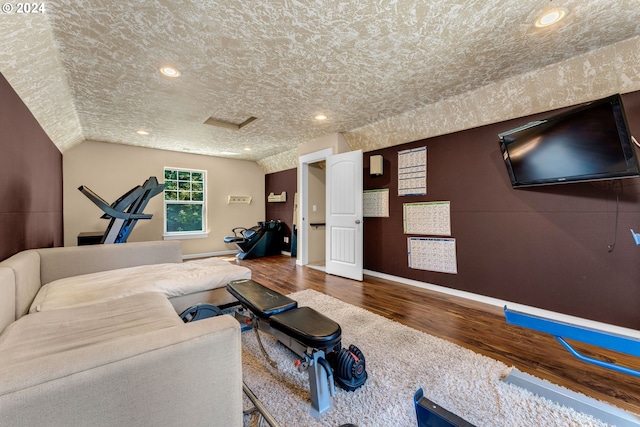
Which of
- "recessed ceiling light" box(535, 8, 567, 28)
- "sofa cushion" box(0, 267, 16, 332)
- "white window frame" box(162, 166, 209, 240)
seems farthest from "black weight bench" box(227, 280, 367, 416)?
"white window frame" box(162, 166, 209, 240)

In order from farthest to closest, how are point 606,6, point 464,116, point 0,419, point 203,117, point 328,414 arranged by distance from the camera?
1. point 203,117
2. point 464,116
3. point 606,6
4. point 328,414
5. point 0,419

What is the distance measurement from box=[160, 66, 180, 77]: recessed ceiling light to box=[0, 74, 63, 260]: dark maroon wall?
3.45ft

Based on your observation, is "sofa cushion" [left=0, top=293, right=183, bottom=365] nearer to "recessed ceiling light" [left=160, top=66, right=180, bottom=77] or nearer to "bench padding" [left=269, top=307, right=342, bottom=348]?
"bench padding" [left=269, top=307, right=342, bottom=348]

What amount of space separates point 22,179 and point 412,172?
14.2ft

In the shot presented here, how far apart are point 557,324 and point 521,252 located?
155 centimetres

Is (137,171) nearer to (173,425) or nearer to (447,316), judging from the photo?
(173,425)

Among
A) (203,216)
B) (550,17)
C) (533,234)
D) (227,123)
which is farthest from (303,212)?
(550,17)

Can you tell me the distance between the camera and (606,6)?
1641 mm

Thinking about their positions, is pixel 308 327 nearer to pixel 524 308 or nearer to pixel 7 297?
pixel 7 297

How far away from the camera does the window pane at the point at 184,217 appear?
18.3 feet

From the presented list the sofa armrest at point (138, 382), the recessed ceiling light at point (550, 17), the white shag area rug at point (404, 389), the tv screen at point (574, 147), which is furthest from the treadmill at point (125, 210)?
the tv screen at point (574, 147)

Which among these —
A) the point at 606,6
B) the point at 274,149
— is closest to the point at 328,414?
the point at 606,6

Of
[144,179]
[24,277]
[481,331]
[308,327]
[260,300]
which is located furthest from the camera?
[144,179]

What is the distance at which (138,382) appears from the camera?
0.76 m
